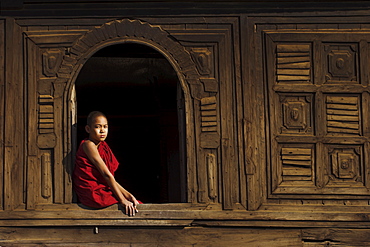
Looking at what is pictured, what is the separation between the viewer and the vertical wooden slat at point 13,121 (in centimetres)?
621

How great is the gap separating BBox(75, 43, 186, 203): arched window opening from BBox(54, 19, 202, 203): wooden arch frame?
2.82 m

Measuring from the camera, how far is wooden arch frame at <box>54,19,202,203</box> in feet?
20.7

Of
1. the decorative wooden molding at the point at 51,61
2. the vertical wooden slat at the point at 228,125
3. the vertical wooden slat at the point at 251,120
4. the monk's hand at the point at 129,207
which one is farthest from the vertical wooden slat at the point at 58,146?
the vertical wooden slat at the point at 251,120

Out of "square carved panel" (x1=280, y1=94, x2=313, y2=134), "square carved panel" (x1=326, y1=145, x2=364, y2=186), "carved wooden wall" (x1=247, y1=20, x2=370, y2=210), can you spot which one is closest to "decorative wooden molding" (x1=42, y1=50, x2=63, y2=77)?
"carved wooden wall" (x1=247, y1=20, x2=370, y2=210)

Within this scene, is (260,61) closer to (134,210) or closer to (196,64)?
(196,64)

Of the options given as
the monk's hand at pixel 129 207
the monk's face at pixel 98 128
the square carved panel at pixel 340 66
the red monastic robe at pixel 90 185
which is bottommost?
the monk's hand at pixel 129 207

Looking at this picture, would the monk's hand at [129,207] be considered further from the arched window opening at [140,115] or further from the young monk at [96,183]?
the arched window opening at [140,115]

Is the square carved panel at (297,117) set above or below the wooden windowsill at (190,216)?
above

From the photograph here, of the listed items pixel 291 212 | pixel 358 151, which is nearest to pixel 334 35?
pixel 358 151

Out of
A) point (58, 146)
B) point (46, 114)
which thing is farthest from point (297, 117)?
point (46, 114)

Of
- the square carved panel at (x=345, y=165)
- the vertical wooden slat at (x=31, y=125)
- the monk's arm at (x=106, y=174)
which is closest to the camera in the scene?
the monk's arm at (x=106, y=174)

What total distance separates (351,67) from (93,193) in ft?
10.9

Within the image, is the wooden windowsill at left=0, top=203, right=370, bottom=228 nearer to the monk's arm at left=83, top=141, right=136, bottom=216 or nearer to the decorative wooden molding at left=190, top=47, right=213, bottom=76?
the monk's arm at left=83, top=141, right=136, bottom=216

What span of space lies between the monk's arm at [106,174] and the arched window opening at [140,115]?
322cm
